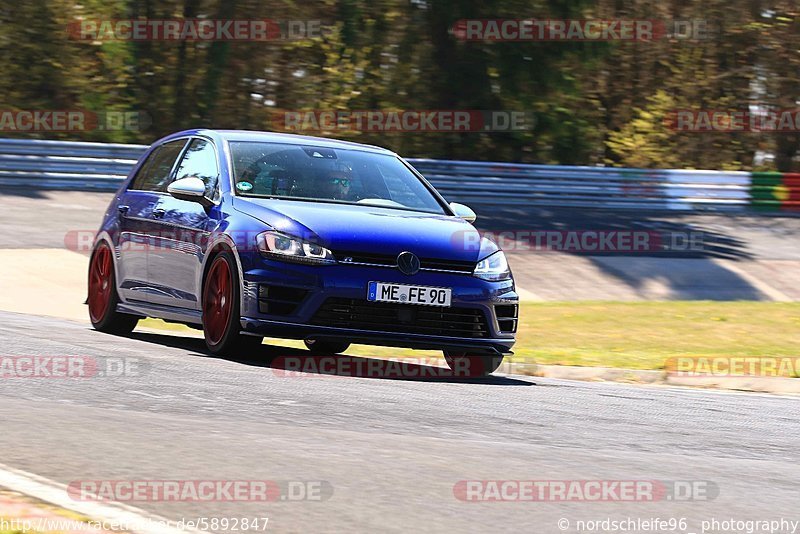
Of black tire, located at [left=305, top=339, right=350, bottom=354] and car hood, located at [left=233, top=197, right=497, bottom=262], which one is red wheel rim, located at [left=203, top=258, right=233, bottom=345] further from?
black tire, located at [left=305, top=339, right=350, bottom=354]

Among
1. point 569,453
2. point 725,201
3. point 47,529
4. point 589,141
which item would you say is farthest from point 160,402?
point 589,141

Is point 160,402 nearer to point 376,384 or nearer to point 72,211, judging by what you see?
point 376,384

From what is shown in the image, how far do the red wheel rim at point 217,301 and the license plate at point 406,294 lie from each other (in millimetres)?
905

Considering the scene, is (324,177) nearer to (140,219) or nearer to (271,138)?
(271,138)

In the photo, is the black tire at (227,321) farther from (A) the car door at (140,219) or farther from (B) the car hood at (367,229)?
(A) the car door at (140,219)

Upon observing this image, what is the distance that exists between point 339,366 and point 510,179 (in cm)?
1589

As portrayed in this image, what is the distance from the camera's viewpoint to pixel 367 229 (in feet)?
28.5

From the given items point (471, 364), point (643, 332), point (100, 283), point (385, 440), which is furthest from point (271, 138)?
point (643, 332)

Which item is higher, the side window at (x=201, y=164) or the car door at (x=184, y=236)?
the side window at (x=201, y=164)

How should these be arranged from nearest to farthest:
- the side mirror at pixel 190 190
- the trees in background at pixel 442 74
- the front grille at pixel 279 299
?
the front grille at pixel 279 299 → the side mirror at pixel 190 190 → the trees in background at pixel 442 74

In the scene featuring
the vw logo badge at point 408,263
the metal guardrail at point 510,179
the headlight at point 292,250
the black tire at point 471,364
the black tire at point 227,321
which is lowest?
the metal guardrail at point 510,179

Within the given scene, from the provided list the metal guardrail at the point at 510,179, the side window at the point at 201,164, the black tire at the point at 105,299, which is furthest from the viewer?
the metal guardrail at the point at 510,179

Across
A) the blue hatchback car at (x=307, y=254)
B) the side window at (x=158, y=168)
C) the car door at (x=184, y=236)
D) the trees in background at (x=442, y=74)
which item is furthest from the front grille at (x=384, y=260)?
the trees in background at (x=442, y=74)

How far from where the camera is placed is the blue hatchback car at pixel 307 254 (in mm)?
8508
